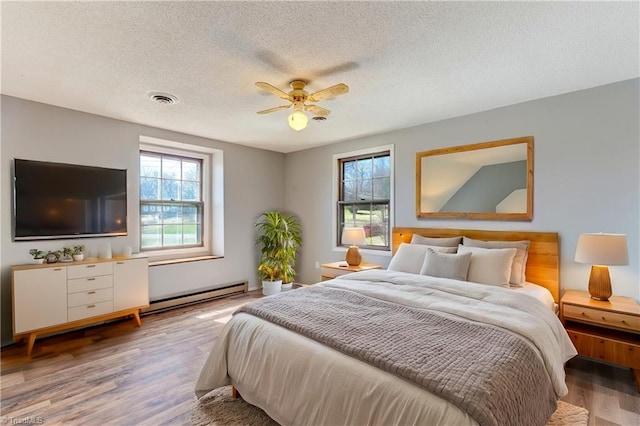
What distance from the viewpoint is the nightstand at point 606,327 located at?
89.3 inches

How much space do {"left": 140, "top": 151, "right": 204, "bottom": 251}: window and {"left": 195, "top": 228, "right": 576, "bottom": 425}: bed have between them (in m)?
2.88

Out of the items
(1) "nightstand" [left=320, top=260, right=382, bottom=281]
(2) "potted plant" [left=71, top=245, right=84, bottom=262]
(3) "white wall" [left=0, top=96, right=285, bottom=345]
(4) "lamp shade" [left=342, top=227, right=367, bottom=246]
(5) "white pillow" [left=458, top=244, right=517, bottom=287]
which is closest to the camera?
(5) "white pillow" [left=458, top=244, right=517, bottom=287]

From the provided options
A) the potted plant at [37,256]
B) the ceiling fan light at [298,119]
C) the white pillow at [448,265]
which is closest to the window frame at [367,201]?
the white pillow at [448,265]

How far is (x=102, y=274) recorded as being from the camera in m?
3.34

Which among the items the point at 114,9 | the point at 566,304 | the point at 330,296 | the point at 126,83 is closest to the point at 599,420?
the point at 566,304

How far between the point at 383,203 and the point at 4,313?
172 inches

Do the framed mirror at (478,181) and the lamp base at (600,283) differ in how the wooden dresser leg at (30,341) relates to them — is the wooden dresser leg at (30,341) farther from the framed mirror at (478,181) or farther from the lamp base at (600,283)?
the lamp base at (600,283)

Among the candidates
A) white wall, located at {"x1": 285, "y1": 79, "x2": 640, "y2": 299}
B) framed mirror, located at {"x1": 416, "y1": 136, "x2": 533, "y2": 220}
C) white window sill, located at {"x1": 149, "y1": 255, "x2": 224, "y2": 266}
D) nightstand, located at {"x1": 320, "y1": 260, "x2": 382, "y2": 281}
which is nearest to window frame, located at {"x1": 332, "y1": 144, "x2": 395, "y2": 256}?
nightstand, located at {"x1": 320, "y1": 260, "x2": 382, "y2": 281}

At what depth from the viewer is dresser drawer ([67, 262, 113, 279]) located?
3.13 metres

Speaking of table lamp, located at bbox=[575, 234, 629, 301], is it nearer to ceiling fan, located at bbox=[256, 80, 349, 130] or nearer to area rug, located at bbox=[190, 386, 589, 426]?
area rug, located at bbox=[190, 386, 589, 426]

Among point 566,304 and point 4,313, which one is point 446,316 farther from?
point 4,313

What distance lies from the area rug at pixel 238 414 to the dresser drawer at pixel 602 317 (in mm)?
702

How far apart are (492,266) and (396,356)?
1869 mm

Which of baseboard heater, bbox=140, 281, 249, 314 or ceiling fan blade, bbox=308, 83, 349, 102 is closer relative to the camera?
ceiling fan blade, bbox=308, 83, 349, 102
